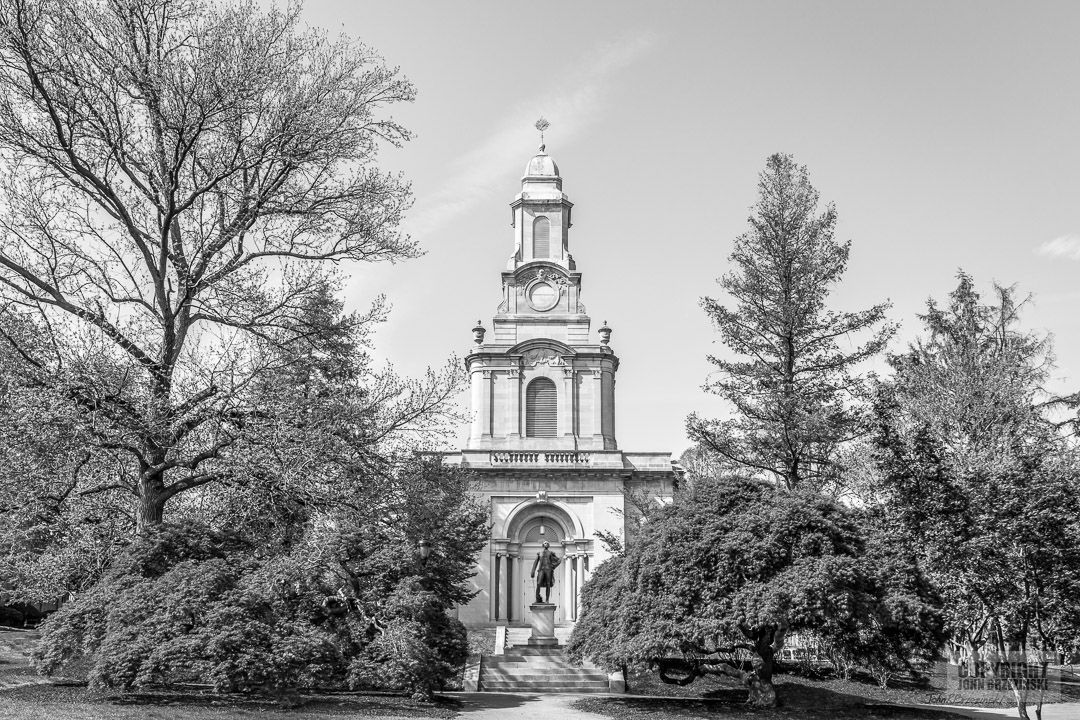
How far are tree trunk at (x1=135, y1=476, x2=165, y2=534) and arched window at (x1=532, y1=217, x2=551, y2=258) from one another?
29538mm

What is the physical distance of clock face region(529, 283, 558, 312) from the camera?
44.2 metres

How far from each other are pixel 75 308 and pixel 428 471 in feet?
21.7

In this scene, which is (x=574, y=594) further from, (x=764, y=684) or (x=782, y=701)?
(x=764, y=684)

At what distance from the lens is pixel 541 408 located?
142 ft

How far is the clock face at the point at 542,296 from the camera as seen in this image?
4425 cm

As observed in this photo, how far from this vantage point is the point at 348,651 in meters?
17.2

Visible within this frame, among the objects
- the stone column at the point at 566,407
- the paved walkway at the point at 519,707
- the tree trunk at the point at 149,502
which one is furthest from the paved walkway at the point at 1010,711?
the stone column at the point at 566,407

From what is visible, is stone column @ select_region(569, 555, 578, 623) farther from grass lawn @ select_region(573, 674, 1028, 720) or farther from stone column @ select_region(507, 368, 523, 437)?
grass lawn @ select_region(573, 674, 1028, 720)

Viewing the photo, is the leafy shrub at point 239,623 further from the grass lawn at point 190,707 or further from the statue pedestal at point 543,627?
the statue pedestal at point 543,627

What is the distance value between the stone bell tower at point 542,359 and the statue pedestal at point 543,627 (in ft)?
38.5

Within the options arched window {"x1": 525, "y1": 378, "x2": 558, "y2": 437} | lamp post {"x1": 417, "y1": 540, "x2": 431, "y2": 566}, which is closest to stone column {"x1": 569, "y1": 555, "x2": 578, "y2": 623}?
arched window {"x1": 525, "y1": 378, "x2": 558, "y2": 437}

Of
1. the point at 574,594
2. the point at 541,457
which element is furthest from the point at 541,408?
the point at 574,594

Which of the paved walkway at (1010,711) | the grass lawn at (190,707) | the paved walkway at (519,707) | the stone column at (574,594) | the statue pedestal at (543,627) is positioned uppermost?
the stone column at (574,594)

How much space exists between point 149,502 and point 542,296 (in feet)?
94.6
